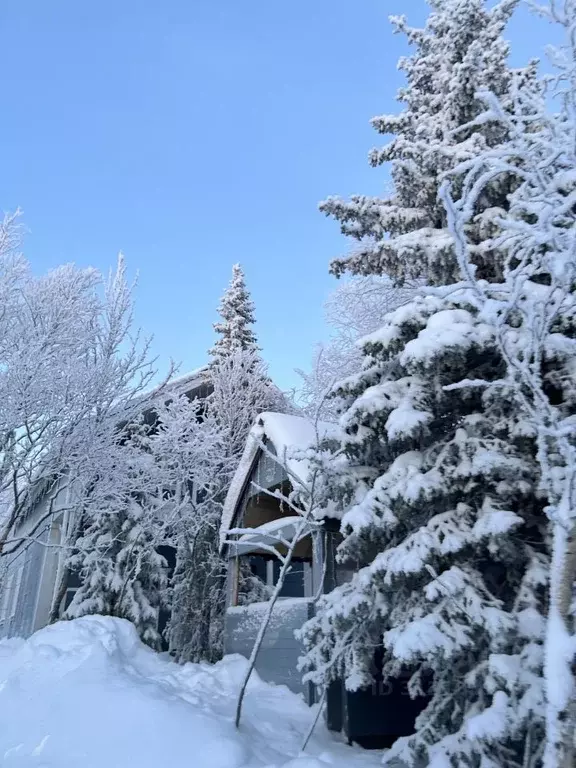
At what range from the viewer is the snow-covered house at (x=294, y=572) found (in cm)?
758

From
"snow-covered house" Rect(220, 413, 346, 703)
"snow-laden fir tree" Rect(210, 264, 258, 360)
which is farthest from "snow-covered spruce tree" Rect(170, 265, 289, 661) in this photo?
"snow-covered house" Rect(220, 413, 346, 703)

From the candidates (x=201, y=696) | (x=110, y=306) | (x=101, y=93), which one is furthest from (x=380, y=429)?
(x=101, y=93)

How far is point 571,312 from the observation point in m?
5.32

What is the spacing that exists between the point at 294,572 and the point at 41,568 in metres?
10.2

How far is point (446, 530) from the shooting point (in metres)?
5.38

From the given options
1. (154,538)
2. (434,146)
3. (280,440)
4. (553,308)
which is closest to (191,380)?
(154,538)

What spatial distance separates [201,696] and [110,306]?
827 centimetres

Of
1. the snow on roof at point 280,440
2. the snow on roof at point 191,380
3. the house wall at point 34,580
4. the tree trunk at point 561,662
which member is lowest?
the house wall at point 34,580

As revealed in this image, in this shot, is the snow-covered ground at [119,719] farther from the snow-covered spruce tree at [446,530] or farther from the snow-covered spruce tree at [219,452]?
the snow-covered spruce tree at [219,452]

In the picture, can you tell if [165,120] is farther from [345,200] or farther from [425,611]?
[425,611]

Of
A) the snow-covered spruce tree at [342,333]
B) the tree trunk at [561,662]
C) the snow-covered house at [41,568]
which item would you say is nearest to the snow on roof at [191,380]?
the snow-covered house at [41,568]

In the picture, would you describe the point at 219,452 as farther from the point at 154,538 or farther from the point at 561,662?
the point at 561,662

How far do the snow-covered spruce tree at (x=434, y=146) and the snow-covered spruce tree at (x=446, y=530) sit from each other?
16 centimetres

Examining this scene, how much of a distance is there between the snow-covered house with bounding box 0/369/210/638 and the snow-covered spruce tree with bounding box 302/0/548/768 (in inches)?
318
